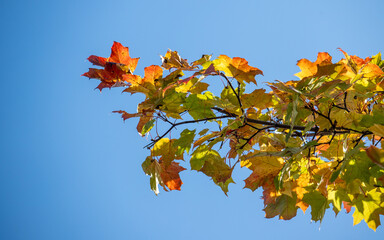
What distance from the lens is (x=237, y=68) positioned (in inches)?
40.6

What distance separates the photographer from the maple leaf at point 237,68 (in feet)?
3.34

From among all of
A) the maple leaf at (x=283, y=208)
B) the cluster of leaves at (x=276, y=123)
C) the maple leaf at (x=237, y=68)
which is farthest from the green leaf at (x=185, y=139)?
the maple leaf at (x=283, y=208)

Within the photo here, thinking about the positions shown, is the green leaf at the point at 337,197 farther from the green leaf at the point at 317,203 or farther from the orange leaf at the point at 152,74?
the orange leaf at the point at 152,74

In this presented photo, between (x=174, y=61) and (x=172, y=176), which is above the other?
(x=174, y=61)

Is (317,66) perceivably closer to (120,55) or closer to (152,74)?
(152,74)

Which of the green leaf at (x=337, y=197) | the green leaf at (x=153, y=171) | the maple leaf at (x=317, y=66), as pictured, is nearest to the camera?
the maple leaf at (x=317, y=66)

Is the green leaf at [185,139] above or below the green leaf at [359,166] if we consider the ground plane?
above

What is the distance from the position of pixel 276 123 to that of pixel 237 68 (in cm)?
25

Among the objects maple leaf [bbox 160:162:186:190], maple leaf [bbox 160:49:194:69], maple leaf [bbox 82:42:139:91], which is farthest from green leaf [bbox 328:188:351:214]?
maple leaf [bbox 82:42:139:91]

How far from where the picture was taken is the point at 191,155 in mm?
1155

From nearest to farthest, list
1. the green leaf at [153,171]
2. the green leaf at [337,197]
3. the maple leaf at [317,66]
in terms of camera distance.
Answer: the maple leaf at [317,66], the green leaf at [337,197], the green leaf at [153,171]

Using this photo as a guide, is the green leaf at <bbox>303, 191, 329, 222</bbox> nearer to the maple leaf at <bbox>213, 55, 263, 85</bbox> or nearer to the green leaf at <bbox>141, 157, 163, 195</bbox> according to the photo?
the maple leaf at <bbox>213, 55, 263, 85</bbox>

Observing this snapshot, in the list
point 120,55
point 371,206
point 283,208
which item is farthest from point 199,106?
point 371,206

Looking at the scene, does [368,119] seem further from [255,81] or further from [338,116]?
[255,81]
